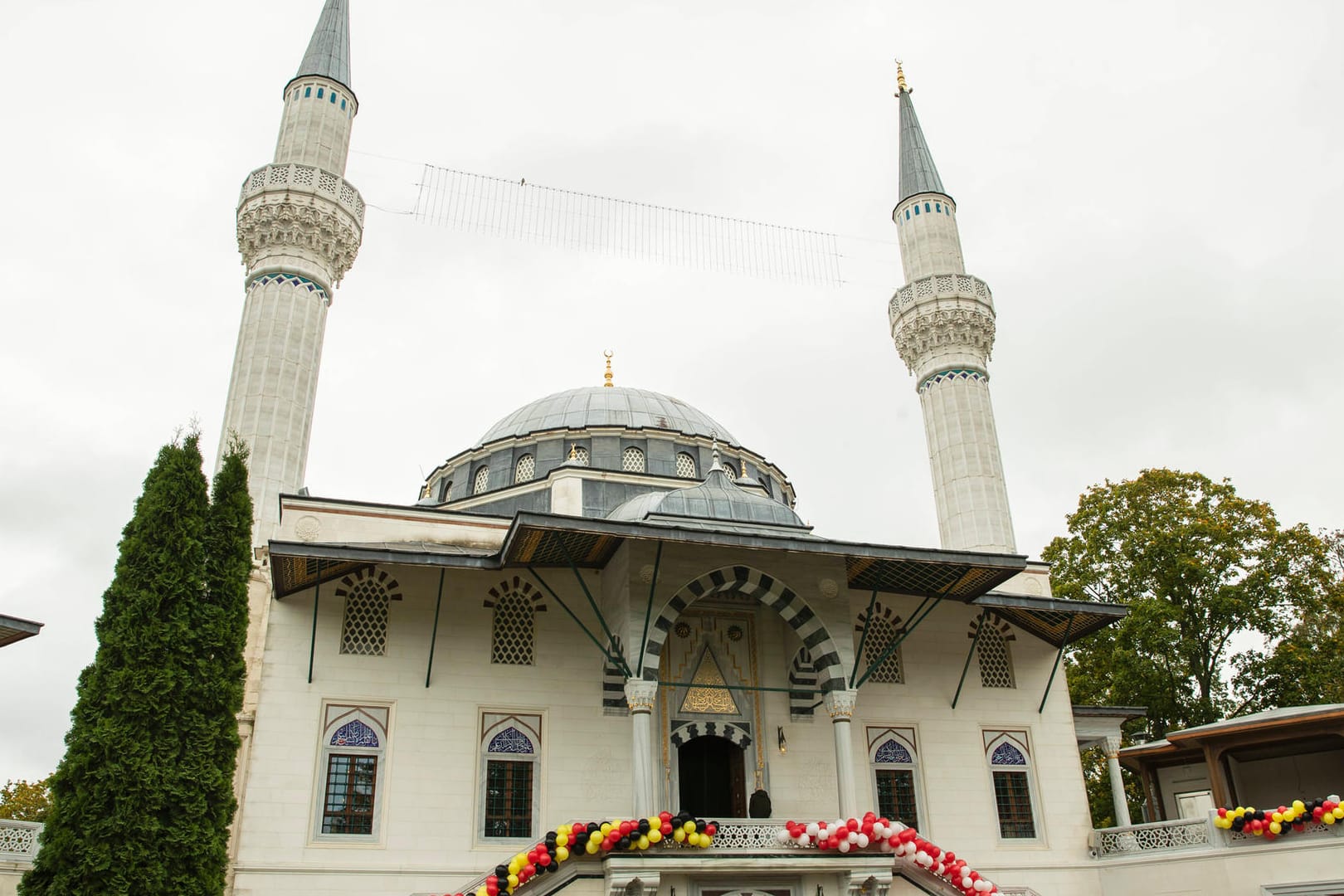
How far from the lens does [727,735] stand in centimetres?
1337

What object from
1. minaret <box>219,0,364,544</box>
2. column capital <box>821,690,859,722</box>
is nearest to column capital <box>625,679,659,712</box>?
column capital <box>821,690,859,722</box>

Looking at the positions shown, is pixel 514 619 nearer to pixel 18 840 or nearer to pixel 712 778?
pixel 712 778

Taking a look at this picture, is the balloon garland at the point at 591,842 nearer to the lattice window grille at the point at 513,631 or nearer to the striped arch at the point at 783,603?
the striped arch at the point at 783,603

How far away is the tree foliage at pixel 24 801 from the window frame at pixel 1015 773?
26117 millimetres

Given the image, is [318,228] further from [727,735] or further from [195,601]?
[727,735]

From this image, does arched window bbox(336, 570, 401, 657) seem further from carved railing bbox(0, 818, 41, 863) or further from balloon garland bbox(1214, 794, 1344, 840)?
balloon garland bbox(1214, 794, 1344, 840)

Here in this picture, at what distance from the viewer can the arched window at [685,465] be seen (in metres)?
19.9

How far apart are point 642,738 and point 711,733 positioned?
204 cm

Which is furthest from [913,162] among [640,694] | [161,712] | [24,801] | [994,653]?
[24,801]

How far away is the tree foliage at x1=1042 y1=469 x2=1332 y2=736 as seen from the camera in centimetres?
1933

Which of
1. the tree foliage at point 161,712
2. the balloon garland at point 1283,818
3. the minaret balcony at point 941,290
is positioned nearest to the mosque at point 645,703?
the balloon garland at point 1283,818

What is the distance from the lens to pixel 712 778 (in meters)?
13.5

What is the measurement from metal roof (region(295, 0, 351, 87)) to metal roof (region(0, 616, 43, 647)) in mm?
12085

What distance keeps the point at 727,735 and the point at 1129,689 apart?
10.1 m
